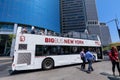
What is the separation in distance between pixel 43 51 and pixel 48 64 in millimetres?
1306

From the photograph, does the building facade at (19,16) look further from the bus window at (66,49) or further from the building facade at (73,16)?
the building facade at (73,16)

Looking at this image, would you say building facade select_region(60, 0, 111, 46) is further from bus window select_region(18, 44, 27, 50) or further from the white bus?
bus window select_region(18, 44, 27, 50)

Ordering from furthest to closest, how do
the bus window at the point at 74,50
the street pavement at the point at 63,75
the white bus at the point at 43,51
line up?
the bus window at the point at 74,50, the white bus at the point at 43,51, the street pavement at the point at 63,75

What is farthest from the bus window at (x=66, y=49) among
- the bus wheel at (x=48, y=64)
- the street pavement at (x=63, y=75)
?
the street pavement at (x=63, y=75)

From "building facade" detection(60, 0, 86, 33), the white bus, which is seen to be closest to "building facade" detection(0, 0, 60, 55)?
the white bus

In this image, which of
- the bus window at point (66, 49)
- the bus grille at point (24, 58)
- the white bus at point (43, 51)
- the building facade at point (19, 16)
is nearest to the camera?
the bus grille at point (24, 58)

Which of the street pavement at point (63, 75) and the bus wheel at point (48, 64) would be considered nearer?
the street pavement at point (63, 75)

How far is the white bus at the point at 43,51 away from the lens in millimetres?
8856

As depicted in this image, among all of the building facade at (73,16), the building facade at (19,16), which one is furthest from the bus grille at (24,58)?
the building facade at (73,16)

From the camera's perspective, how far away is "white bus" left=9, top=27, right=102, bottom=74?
886 cm

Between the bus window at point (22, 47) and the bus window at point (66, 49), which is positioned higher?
the bus window at point (22, 47)

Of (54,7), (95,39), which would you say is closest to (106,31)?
(54,7)

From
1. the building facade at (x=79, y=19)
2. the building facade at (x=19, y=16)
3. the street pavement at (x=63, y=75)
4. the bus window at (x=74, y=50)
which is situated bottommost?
the street pavement at (x=63, y=75)

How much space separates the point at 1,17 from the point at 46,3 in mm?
23979
